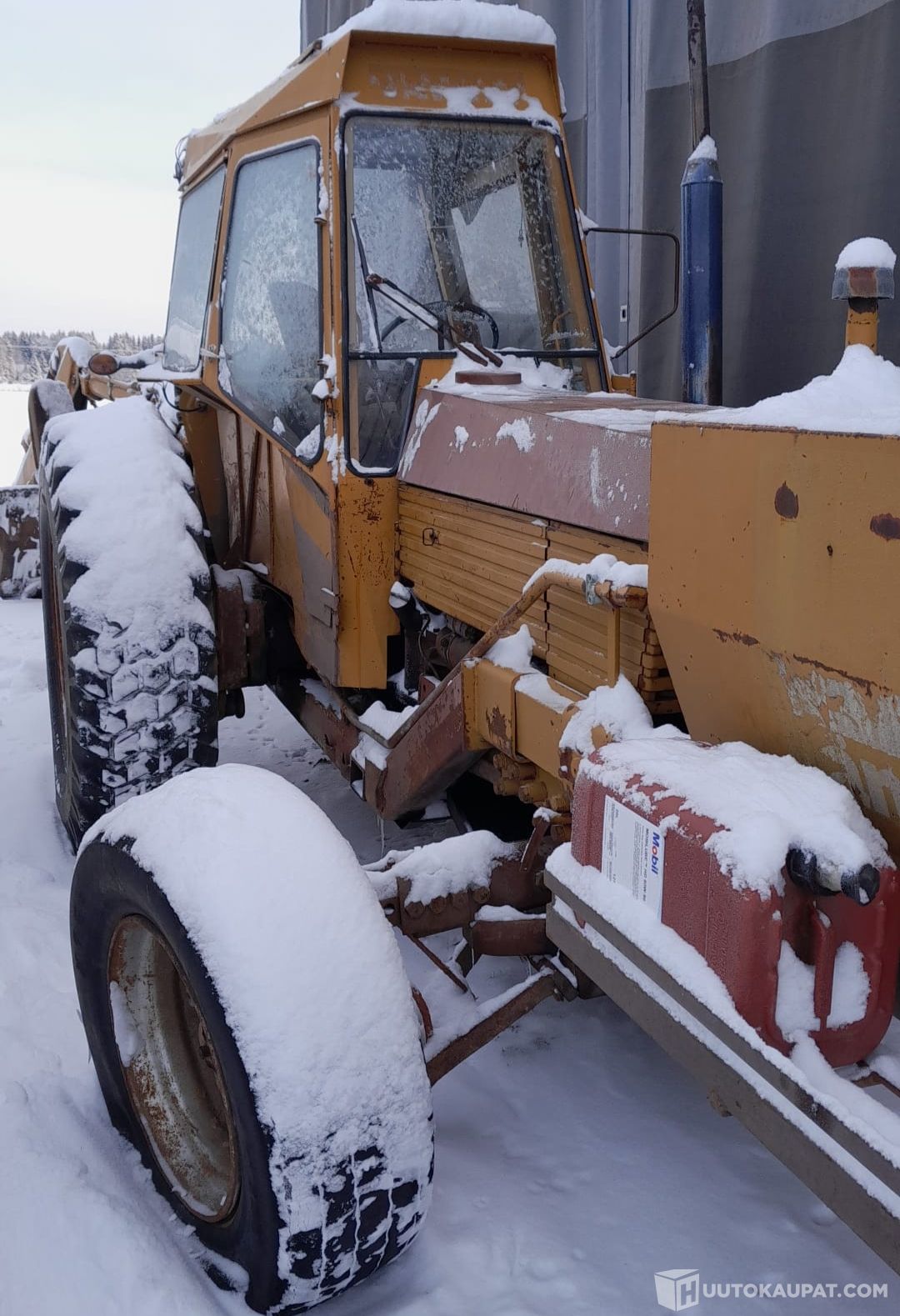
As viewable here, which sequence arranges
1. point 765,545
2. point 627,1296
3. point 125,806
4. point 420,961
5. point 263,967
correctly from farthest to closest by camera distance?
point 420,961, point 125,806, point 627,1296, point 263,967, point 765,545

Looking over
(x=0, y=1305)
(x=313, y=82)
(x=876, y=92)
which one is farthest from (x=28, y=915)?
(x=876, y=92)

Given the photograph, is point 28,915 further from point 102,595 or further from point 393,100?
point 393,100

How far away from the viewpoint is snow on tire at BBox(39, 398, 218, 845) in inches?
113

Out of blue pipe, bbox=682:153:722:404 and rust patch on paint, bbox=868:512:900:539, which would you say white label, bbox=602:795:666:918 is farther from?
blue pipe, bbox=682:153:722:404

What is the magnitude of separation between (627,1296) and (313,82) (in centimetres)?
270

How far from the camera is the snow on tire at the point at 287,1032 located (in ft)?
5.21

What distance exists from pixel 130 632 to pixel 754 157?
3357 millimetres

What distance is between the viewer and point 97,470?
10.2ft

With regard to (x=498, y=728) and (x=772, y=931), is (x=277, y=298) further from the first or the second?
(x=772, y=931)

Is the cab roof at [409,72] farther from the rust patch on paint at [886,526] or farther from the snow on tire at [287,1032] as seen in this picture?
the rust patch on paint at [886,526]

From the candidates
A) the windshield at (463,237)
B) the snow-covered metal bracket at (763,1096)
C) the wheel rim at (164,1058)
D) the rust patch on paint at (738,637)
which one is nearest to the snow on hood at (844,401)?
the rust patch on paint at (738,637)

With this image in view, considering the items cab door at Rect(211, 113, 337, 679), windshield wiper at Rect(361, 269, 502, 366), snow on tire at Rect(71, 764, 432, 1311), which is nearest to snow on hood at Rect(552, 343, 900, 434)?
snow on tire at Rect(71, 764, 432, 1311)

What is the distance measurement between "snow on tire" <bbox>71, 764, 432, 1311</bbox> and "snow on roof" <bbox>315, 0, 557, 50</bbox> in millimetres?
1861

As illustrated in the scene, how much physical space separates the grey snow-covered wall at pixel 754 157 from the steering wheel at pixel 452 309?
190cm
